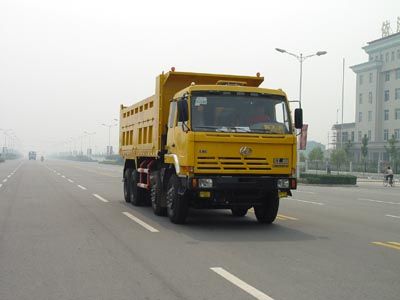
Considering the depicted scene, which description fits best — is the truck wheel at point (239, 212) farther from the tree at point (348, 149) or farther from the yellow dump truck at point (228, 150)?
the tree at point (348, 149)

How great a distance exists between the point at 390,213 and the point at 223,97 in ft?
25.8

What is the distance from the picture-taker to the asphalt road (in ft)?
20.2

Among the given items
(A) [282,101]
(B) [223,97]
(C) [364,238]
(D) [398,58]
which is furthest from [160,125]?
(D) [398,58]

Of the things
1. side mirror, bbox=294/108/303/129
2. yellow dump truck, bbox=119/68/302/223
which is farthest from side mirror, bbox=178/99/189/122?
side mirror, bbox=294/108/303/129


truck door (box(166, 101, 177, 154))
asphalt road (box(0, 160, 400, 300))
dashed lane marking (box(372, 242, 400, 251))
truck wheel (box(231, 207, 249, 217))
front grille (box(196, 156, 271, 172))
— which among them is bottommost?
asphalt road (box(0, 160, 400, 300))

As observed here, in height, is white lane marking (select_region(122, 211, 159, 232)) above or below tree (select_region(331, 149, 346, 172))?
below

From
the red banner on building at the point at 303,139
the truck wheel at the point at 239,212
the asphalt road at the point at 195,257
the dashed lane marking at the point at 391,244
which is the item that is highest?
the red banner on building at the point at 303,139

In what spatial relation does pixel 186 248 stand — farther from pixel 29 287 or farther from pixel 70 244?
pixel 29 287

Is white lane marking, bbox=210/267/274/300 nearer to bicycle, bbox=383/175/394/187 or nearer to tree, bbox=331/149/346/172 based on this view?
bicycle, bbox=383/175/394/187

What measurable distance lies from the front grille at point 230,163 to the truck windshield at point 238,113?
603mm

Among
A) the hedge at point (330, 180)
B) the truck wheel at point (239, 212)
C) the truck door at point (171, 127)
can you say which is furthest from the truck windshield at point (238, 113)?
the hedge at point (330, 180)

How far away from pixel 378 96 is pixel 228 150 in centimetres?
7892

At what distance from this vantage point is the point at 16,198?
1850cm

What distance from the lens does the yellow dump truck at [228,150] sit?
1070 centimetres
